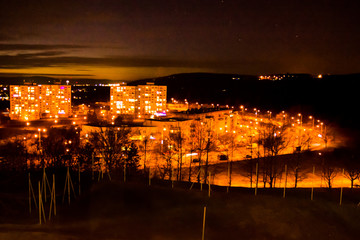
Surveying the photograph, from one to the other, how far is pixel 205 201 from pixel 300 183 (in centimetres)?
791

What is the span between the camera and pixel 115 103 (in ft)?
170

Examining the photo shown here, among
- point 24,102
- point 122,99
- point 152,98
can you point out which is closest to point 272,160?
point 152,98

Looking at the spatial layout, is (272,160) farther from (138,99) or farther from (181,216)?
(138,99)

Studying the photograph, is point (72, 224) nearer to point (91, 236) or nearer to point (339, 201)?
point (91, 236)

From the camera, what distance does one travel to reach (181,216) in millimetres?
6258

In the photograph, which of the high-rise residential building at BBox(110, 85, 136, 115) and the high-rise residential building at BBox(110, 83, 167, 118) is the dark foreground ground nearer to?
the high-rise residential building at BBox(110, 83, 167, 118)

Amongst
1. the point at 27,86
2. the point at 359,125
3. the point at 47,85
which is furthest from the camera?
the point at 47,85

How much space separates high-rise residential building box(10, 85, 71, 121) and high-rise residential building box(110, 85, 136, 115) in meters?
7.06

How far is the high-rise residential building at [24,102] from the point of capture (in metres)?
48.0

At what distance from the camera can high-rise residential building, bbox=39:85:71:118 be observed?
171 feet

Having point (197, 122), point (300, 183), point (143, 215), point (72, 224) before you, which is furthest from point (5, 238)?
point (197, 122)

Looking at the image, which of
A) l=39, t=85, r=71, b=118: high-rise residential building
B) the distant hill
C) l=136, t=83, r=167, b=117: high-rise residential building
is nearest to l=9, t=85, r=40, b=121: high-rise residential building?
l=39, t=85, r=71, b=118: high-rise residential building

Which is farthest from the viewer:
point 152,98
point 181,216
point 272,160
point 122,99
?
point 122,99

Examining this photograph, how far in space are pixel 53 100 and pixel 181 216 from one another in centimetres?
5066
